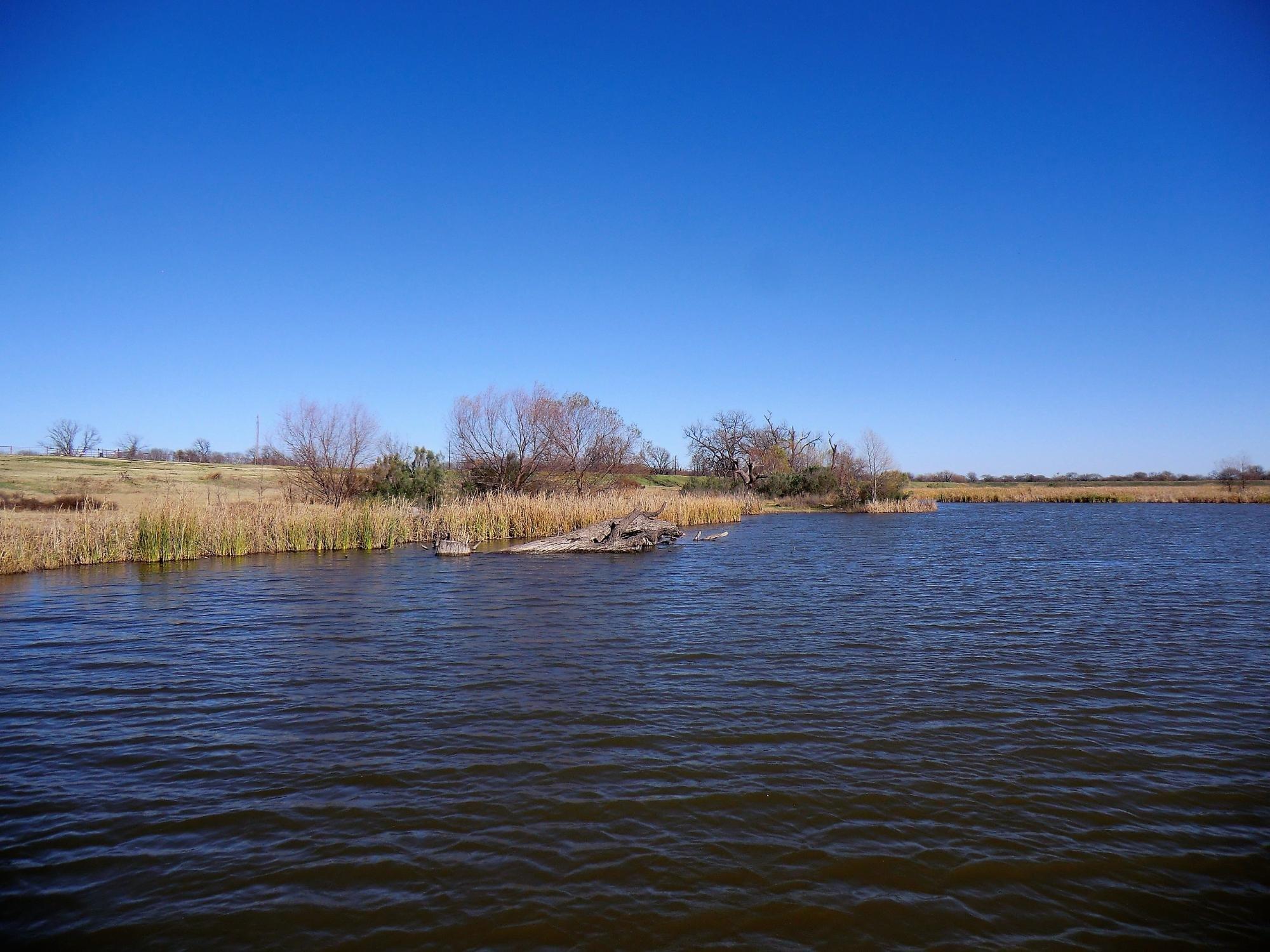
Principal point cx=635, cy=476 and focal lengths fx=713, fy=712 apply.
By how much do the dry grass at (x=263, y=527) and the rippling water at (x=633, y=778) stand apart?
5.53m

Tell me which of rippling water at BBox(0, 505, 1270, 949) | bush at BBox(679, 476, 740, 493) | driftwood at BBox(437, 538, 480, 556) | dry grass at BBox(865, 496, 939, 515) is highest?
bush at BBox(679, 476, 740, 493)

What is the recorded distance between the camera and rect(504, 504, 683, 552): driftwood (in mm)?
19344

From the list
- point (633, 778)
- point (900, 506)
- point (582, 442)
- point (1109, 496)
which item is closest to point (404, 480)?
point (582, 442)

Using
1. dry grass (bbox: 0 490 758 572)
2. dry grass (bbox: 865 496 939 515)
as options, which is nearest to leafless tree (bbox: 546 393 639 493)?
dry grass (bbox: 0 490 758 572)

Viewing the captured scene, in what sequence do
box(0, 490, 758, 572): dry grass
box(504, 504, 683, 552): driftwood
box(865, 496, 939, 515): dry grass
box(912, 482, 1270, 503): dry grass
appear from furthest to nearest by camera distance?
box(912, 482, 1270, 503): dry grass
box(865, 496, 939, 515): dry grass
box(504, 504, 683, 552): driftwood
box(0, 490, 758, 572): dry grass

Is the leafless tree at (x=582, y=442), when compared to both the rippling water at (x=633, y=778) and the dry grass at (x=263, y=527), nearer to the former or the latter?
the dry grass at (x=263, y=527)

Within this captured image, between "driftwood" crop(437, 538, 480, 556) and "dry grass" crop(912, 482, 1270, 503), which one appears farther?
"dry grass" crop(912, 482, 1270, 503)

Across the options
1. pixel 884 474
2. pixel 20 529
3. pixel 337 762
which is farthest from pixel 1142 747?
pixel 884 474

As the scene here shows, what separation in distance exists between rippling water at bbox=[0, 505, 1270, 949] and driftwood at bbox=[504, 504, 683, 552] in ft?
28.8

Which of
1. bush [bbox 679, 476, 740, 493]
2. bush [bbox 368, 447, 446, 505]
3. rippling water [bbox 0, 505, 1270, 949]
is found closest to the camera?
rippling water [bbox 0, 505, 1270, 949]

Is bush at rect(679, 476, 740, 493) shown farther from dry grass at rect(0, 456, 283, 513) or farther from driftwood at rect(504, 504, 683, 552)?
dry grass at rect(0, 456, 283, 513)

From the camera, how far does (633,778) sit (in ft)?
15.4

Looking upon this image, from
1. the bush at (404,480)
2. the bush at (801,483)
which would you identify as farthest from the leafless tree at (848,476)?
the bush at (404,480)

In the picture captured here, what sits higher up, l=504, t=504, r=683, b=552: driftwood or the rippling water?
l=504, t=504, r=683, b=552: driftwood
